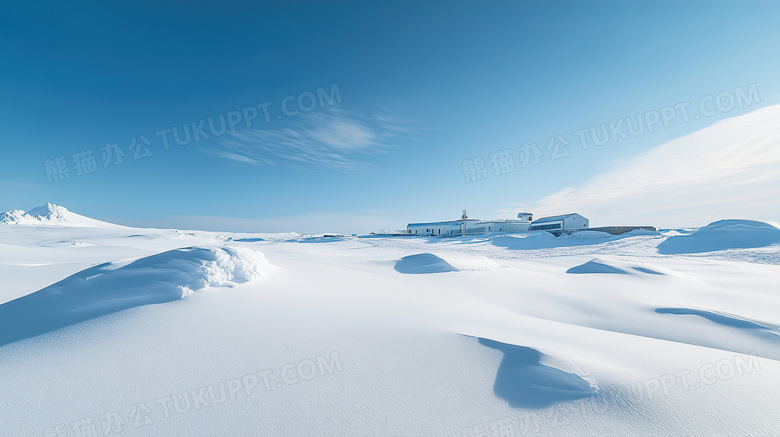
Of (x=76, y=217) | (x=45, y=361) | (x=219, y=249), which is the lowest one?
(x=45, y=361)

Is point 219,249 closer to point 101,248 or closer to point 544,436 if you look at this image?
point 544,436

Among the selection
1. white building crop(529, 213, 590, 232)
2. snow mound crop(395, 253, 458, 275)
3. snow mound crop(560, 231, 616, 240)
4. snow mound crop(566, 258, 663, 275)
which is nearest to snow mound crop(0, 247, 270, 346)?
snow mound crop(395, 253, 458, 275)

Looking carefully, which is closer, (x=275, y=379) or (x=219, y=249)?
(x=275, y=379)

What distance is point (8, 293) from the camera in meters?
5.55

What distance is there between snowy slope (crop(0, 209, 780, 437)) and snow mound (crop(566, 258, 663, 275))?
3066 millimetres

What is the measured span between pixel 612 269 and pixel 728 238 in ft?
58.8

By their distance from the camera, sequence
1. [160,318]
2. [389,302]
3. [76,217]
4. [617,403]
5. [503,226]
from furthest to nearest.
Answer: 1. [76,217]
2. [503,226]
3. [389,302]
4. [160,318]
5. [617,403]

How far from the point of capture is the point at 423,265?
30.0ft

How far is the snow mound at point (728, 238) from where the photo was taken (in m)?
17.4

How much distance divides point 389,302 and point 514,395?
286cm

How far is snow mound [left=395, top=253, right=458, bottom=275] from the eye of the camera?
334 inches

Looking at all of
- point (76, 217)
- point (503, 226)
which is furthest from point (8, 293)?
point (76, 217)

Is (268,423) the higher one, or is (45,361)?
(45,361)

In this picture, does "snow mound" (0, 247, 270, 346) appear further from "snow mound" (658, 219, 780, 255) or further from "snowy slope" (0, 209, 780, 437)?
"snow mound" (658, 219, 780, 255)
